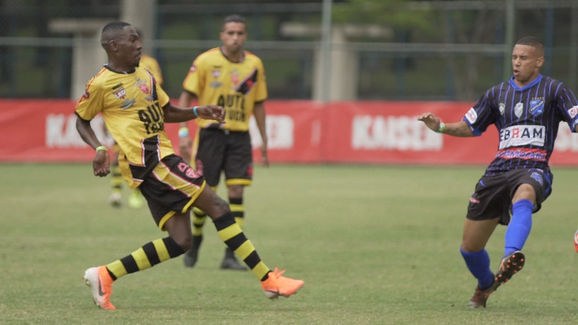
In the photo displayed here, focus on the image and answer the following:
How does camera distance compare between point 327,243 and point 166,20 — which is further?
point 166,20

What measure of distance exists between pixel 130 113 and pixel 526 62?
2.70 meters

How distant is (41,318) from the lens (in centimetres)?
611

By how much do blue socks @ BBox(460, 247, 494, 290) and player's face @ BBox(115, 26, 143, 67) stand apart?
261 centimetres

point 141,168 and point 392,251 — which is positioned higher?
point 141,168

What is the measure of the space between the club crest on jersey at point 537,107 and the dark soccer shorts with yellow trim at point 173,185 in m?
2.29

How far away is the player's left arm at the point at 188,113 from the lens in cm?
670

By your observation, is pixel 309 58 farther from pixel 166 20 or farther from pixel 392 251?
pixel 392 251

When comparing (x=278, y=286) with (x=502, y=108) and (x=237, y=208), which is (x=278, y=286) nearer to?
(x=502, y=108)

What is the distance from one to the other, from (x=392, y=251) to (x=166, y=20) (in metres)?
27.4

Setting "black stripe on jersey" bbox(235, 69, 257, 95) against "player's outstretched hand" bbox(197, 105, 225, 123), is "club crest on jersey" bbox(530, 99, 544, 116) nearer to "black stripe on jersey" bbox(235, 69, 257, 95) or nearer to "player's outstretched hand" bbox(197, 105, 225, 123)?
"player's outstretched hand" bbox(197, 105, 225, 123)

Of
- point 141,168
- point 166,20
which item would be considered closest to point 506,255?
point 141,168

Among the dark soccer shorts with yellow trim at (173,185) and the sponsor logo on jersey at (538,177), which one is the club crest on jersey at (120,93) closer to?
the dark soccer shorts with yellow trim at (173,185)

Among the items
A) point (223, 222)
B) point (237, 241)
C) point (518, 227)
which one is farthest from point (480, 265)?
point (223, 222)

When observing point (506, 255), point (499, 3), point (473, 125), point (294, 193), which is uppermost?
point (499, 3)
